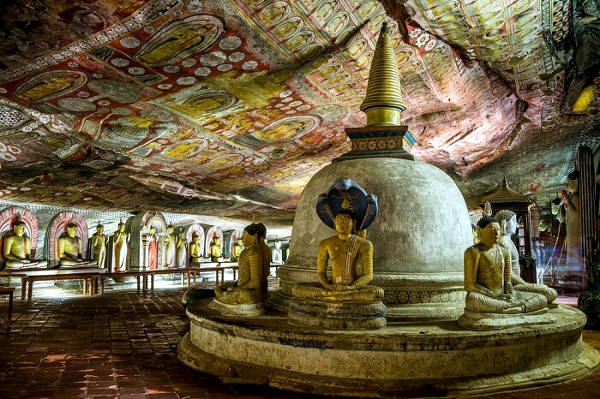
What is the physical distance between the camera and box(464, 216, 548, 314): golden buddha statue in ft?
15.4

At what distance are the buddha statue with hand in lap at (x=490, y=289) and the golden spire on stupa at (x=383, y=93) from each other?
260cm

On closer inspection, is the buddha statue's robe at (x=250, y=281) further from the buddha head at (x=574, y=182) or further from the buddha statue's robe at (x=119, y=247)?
the buddha head at (x=574, y=182)

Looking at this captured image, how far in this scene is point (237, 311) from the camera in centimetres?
532

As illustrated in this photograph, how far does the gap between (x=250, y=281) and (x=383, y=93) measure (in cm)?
354

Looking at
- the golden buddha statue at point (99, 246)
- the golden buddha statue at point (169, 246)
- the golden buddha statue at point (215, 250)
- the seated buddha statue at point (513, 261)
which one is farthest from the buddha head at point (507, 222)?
the golden buddha statue at point (215, 250)

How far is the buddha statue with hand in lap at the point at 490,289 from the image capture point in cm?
457

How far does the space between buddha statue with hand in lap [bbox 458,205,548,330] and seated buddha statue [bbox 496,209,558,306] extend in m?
0.22

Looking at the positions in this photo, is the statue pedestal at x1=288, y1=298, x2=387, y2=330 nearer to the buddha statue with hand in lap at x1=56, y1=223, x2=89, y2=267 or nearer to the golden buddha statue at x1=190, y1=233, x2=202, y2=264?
the buddha statue with hand in lap at x1=56, y1=223, x2=89, y2=267

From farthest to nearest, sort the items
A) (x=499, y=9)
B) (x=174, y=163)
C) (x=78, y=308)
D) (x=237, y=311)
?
(x=174, y=163)
(x=78, y=308)
(x=499, y=9)
(x=237, y=311)

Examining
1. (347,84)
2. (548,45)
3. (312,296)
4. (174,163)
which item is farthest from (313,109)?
(312,296)

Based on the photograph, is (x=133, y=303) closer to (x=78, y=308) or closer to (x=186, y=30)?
(x=78, y=308)

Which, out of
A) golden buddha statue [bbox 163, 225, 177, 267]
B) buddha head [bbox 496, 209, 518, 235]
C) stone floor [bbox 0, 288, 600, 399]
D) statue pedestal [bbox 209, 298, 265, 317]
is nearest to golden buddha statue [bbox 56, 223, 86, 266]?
golden buddha statue [bbox 163, 225, 177, 267]

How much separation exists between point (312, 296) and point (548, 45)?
8.28 metres

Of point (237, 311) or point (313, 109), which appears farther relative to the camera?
point (313, 109)
